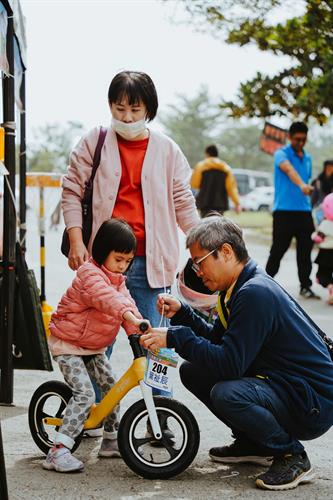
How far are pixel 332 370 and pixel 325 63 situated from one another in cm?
1301

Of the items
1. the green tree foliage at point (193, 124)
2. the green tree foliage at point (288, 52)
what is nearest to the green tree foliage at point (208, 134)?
the green tree foliage at point (193, 124)

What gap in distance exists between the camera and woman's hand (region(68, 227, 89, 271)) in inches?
198

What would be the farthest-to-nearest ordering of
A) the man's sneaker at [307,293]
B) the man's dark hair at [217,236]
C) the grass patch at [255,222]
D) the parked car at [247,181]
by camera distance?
the parked car at [247,181] → the grass patch at [255,222] → the man's sneaker at [307,293] → the man's dark hair at [217,236]

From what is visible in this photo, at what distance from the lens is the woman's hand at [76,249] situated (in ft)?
16.5

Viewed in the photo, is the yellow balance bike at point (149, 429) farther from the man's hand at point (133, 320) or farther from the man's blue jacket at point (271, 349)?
the man's blue jacket at point (271, 349)

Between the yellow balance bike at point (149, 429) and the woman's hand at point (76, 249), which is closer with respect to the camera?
the yellow balance bike at point (149, 429)

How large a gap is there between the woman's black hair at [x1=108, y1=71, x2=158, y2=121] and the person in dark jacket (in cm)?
82

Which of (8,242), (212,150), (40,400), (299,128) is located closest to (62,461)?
(40,400)

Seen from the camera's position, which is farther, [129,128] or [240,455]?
[129,128]

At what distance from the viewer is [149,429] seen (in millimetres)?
4516

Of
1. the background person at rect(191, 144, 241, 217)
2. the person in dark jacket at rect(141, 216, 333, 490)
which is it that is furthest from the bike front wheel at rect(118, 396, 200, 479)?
the background person at rect(191, 144, 241, 217)

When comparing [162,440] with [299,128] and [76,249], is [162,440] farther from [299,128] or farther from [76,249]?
[299,128]

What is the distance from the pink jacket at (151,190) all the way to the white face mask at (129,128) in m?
0.09

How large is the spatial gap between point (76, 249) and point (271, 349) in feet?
3.90
